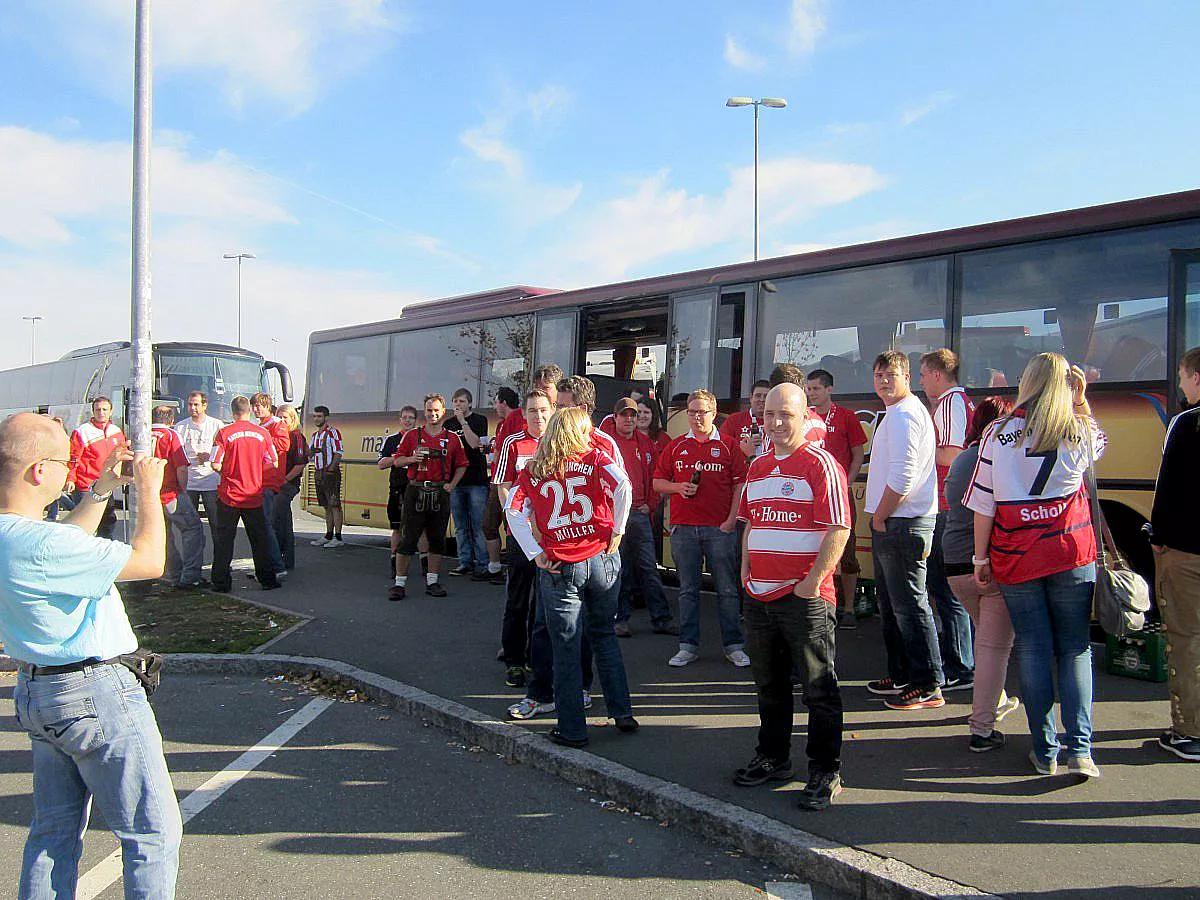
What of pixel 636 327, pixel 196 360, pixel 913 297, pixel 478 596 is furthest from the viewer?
pixel 196 360

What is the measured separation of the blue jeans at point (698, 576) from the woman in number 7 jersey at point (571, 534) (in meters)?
1.65

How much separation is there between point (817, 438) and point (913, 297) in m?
3.30

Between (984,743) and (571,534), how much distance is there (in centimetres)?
237

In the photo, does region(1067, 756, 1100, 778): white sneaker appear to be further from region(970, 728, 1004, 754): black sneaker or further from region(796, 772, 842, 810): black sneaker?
region(796, 772, 842, 810): black sneaker

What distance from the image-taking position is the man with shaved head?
3971mm

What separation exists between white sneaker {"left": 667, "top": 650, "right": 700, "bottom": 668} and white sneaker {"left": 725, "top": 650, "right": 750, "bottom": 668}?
0.25 metres

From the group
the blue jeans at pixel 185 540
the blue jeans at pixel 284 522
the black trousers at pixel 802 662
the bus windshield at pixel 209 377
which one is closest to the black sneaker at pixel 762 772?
the black trousers at pixel 802 662

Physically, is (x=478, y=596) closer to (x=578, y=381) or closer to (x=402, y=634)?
(x=402, y=634)

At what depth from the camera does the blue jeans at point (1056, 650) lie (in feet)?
13.7

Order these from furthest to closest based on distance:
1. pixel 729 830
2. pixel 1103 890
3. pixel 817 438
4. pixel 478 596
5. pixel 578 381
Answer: pixel 478 596, pixel 578 381, pixel 817 438, pixel 729 830, pixel 1103 890

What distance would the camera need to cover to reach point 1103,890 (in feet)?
10.5

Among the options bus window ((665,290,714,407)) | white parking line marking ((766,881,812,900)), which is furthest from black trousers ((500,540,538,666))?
bus window ((665,290,714,407))

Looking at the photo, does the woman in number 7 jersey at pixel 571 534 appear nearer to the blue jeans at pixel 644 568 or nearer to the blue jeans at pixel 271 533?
the blue jeans at pixel 644 568

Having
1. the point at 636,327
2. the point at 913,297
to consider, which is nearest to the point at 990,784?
the point at 913,297
